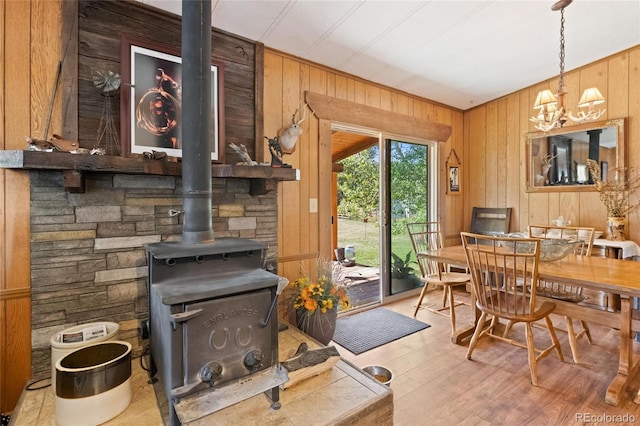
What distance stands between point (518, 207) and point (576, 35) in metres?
2.02

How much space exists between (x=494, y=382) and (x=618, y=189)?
267 cm

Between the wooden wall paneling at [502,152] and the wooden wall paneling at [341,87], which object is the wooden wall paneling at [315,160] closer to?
the wooden wall paneling at [341,87]

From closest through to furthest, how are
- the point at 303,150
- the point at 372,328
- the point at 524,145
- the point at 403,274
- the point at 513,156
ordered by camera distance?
the point at 303,150 → the point at 372,328 → the point at 403,274 → the point at 524,145 → the point at 513,156

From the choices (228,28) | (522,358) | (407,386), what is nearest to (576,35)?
(522,358)

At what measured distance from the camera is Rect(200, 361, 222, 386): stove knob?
133 centimetres

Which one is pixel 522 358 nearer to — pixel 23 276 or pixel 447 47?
pixel 447 47

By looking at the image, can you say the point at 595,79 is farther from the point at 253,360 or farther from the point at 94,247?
the point at 94,247

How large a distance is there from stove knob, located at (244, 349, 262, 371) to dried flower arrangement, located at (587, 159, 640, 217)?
3.88 m

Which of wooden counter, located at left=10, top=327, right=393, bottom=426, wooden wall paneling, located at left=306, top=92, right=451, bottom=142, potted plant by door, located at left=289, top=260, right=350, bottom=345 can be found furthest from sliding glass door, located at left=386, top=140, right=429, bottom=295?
wooden counter, located at left=10, top=327, right=393, bottom=426

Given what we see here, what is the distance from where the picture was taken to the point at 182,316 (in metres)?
1.25

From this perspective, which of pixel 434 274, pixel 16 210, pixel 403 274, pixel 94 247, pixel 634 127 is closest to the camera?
pixel 16 210

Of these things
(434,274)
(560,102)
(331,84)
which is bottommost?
(434,274)

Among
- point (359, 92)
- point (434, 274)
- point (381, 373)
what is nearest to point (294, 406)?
point (381, 373)

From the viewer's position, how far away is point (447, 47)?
2.96 m
